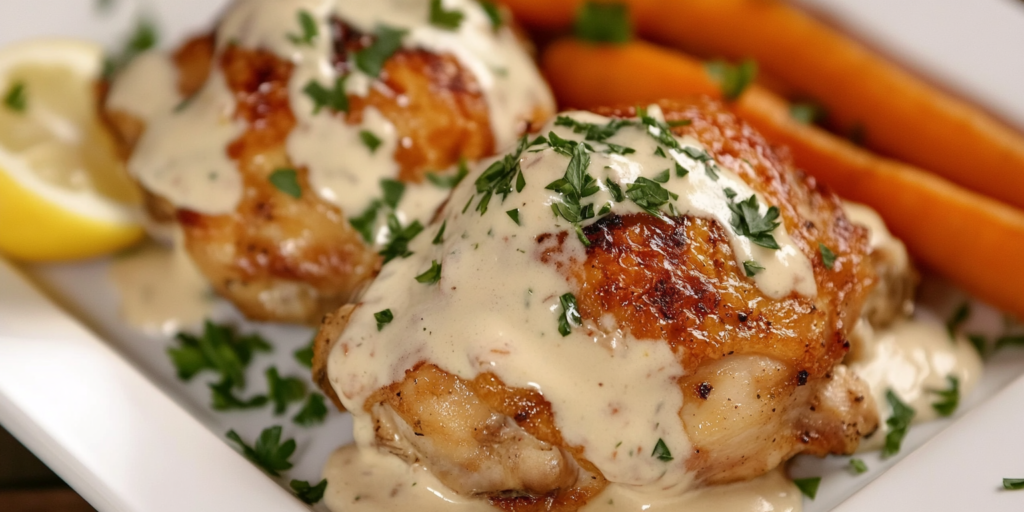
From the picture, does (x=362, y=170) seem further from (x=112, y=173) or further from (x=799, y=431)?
(x=799, y=431)

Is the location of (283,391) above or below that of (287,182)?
below

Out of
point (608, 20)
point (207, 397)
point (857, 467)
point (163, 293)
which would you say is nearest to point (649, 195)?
point (857, 467)

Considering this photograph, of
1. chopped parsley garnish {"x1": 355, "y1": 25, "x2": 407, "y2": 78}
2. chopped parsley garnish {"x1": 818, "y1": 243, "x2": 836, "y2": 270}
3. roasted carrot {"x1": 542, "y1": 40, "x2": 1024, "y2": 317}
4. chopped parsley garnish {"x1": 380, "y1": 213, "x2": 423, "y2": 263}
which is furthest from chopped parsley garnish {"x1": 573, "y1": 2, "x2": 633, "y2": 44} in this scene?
chopped parsley garnish {"x1": 818, "y1": 243, "x2": 836, "y2": 270}

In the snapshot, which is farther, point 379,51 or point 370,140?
point 379,51

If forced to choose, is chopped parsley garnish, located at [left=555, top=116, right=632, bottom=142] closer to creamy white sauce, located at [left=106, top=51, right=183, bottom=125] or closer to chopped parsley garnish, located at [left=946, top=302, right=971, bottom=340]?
chopped parsley garnish, located at [left=946, top=302, right=971, bottom=340]

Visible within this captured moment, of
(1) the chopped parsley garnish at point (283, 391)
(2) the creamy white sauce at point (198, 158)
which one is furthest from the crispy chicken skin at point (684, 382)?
(2) the creamy white sauce at point (198, 158)

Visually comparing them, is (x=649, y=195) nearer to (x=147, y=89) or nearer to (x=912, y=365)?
(x=912, y=365)
